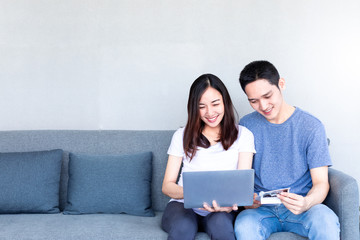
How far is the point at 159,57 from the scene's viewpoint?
123 inches

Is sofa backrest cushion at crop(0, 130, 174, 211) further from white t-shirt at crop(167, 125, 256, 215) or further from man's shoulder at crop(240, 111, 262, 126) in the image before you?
man's shoulder at crop(240, 111, 262, 126)

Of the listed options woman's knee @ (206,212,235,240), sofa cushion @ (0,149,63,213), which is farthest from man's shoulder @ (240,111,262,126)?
sofa cushion @ (0,149,63,213)

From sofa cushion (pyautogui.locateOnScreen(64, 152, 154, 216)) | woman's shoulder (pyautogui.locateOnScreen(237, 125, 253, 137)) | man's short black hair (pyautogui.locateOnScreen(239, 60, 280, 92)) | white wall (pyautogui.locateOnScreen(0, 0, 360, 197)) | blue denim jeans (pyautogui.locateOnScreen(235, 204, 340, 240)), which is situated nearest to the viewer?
blue denim jeans (pyautogui.locateOnScreen(235, 204, 340, 240))

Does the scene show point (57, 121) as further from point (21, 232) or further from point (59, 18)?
point (21, 232)

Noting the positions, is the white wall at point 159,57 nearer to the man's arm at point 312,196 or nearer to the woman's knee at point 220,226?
the man's arm at point 312,196

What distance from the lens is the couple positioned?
2098 mm

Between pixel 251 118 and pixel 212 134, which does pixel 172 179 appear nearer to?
pixel 212 134

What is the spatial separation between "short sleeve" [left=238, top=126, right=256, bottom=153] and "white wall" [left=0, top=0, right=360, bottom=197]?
28.3 inches

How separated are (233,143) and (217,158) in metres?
0.12

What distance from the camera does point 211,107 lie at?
2.34m

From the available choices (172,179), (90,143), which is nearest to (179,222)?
(172,179)

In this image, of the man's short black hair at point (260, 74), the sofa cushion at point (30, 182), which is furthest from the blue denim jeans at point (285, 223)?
the sofa cushion at point (30, 182)

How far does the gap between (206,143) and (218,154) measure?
95 millimetres

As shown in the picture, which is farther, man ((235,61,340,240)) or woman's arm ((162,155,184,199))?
woman's arm ((162,155,184,199))
